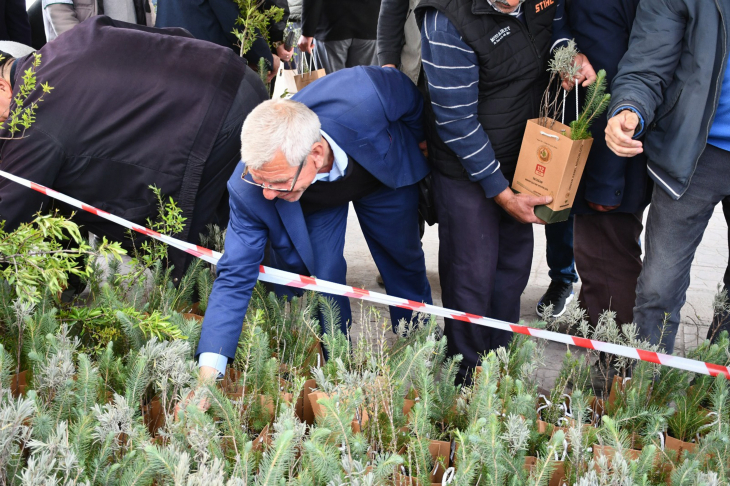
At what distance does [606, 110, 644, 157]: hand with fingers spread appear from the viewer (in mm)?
2291

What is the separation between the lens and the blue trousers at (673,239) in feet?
7.89

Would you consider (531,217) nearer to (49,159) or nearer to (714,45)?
(714,45)

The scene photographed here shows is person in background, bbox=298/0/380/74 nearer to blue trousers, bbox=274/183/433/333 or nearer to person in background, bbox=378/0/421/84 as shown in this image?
person in background, bbox=378/0/421/84

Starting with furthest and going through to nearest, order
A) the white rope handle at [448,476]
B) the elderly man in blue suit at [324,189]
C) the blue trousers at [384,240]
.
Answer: the blue trousers at [384,240] < the elderly man in blue suit at [324,189] < the white rope handle at [448,476]

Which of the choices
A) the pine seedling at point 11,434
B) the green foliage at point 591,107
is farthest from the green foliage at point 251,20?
the pine seedling at point 11,434

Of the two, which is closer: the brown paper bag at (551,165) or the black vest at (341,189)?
the brown paper bag at (551,165)

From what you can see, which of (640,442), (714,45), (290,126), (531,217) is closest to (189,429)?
(290,126)

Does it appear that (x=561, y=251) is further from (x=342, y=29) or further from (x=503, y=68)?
(x=342, y=29)

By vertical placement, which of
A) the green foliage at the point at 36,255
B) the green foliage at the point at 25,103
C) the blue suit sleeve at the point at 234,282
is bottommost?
the blue suit sleeve at the point at 234,282

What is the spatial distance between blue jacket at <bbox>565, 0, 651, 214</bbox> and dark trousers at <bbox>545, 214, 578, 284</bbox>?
2.66ft

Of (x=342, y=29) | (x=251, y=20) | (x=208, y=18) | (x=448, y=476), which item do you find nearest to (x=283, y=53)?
(x=342, y=29)

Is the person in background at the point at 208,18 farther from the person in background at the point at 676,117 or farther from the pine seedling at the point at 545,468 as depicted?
the pine seedling at the point at 545,468

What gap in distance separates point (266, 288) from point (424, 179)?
Answer: 33.7 inches

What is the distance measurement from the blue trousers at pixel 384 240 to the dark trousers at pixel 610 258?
773 mm
